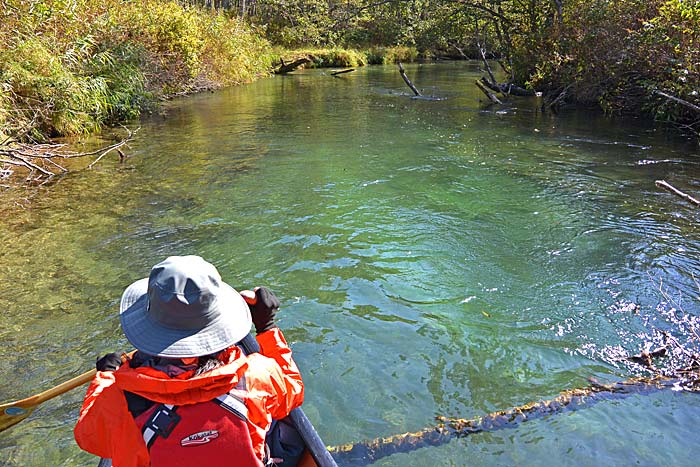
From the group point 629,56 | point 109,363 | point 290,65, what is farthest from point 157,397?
point 290,65

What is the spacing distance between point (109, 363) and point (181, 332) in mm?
553

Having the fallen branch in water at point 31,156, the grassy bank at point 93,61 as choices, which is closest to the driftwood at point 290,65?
the grassy bank at point 93,61

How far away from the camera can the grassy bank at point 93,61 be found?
31.8 feet

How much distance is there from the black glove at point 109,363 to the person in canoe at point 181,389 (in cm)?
16

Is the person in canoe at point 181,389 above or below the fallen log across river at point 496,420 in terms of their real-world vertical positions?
above

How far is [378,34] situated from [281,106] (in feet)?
80.4

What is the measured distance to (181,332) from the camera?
1981 mm

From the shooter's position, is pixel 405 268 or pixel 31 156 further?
pixel 31 156

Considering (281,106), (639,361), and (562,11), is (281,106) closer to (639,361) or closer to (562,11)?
(562,11)

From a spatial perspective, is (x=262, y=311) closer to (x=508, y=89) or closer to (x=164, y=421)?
(x=164, y=421)

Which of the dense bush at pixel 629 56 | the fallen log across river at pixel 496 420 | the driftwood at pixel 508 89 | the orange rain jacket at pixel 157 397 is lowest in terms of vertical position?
the fallen log across river at pixel 496 420

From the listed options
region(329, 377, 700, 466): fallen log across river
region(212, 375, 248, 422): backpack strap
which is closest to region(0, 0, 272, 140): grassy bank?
region(329, 377, 700, 466): fallen log across river

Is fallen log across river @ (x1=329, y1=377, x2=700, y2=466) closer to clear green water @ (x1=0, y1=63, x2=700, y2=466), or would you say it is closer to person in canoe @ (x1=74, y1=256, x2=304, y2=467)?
clear green water @ (x1=0, y1=63, x2=700, y2=466)

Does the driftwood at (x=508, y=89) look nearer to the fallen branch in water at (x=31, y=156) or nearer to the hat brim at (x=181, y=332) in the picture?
the fallen branch in water at (x=31, y=156)
